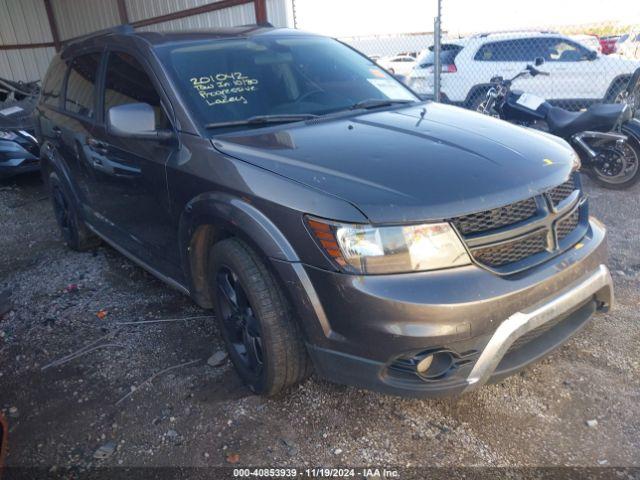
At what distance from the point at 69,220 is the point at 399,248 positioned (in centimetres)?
372

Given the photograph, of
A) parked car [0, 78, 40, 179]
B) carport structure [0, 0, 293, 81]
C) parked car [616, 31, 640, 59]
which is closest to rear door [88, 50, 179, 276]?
parked car [0, 78, 40, 179]

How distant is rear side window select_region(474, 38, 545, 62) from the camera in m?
9.19

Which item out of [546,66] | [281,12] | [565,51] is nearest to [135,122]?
[281,12]

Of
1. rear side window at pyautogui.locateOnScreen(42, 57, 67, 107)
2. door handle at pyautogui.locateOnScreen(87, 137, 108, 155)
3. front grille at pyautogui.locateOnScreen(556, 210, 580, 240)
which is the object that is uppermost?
rear side window at pyautogui.locateOnScreen(42, 57, 67, 107)

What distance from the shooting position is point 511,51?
9.21 metres

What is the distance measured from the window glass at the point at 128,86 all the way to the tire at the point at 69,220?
4.35ft

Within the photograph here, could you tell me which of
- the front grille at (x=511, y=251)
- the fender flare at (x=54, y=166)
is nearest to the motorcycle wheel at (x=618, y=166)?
the front grille at (x=511, y=251)

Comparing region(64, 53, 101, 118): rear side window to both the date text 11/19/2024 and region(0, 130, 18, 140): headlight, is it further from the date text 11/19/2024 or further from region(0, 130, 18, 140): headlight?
region(0, 130, 18, 140): headlight

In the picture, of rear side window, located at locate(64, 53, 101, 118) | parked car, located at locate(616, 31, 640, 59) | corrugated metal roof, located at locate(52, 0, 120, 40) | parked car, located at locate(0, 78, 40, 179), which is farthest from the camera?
corrugated metal roof, located at locate(52, 0, 120, 40)

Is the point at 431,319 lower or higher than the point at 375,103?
lower

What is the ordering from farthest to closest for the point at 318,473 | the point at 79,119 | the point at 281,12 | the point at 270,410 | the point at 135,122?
1. the point at 281,12
2. the point at 79,119
3. the point at 135,122
4. the point at 270,410
5. the point at 318,473

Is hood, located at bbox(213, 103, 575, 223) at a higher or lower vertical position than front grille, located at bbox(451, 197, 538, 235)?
higher

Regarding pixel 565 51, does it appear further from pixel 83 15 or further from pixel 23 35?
pixel 23 35

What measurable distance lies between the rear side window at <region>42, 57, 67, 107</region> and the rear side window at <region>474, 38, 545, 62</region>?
708 centimetres
